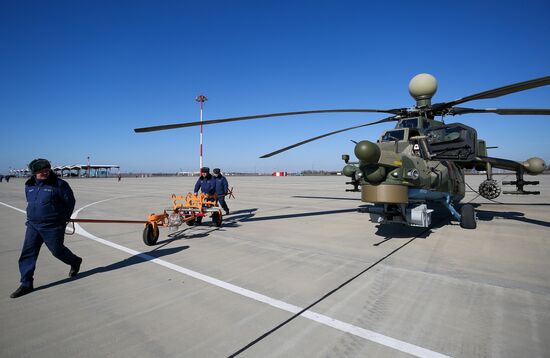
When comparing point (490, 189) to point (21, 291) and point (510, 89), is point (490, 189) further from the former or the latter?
point (21, 291)

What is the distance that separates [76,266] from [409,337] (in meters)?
4.72

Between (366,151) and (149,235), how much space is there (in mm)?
4930

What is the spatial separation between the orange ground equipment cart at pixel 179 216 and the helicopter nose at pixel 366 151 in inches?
173

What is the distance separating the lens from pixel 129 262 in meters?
4.99

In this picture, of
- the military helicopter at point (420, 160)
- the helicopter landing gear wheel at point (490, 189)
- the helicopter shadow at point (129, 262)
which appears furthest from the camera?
the helicopter landing gear wheel at point (490, 189)

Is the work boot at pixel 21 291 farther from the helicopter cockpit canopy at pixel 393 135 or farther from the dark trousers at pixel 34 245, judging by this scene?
the helicopter cockpit canopy at pixel 393 135

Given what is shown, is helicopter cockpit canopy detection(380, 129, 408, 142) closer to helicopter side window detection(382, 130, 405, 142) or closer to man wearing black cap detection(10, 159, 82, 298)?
helicopter side window detection(382, 130, 405, 142)

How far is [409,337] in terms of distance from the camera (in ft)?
8.57

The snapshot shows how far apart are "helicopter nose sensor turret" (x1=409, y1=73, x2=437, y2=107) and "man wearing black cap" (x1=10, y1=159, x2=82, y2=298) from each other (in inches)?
383

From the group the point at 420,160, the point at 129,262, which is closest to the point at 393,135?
the point at 420,160

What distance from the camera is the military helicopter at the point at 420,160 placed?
18.1 ft

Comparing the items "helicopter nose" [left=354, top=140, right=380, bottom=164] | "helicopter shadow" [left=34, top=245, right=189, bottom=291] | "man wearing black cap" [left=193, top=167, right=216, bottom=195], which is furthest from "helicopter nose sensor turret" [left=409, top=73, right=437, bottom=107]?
"helicopter shadow" [left=34, top=245, right=189, bottom=291]

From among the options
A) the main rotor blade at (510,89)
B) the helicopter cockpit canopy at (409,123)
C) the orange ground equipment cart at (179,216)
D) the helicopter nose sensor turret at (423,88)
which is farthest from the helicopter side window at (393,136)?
the orange ground equipment cart at (179,216)

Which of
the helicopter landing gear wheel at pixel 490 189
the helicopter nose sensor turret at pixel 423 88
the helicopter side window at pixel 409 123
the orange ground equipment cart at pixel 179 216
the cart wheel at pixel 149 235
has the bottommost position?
the cart wheel at pixel 149 235
